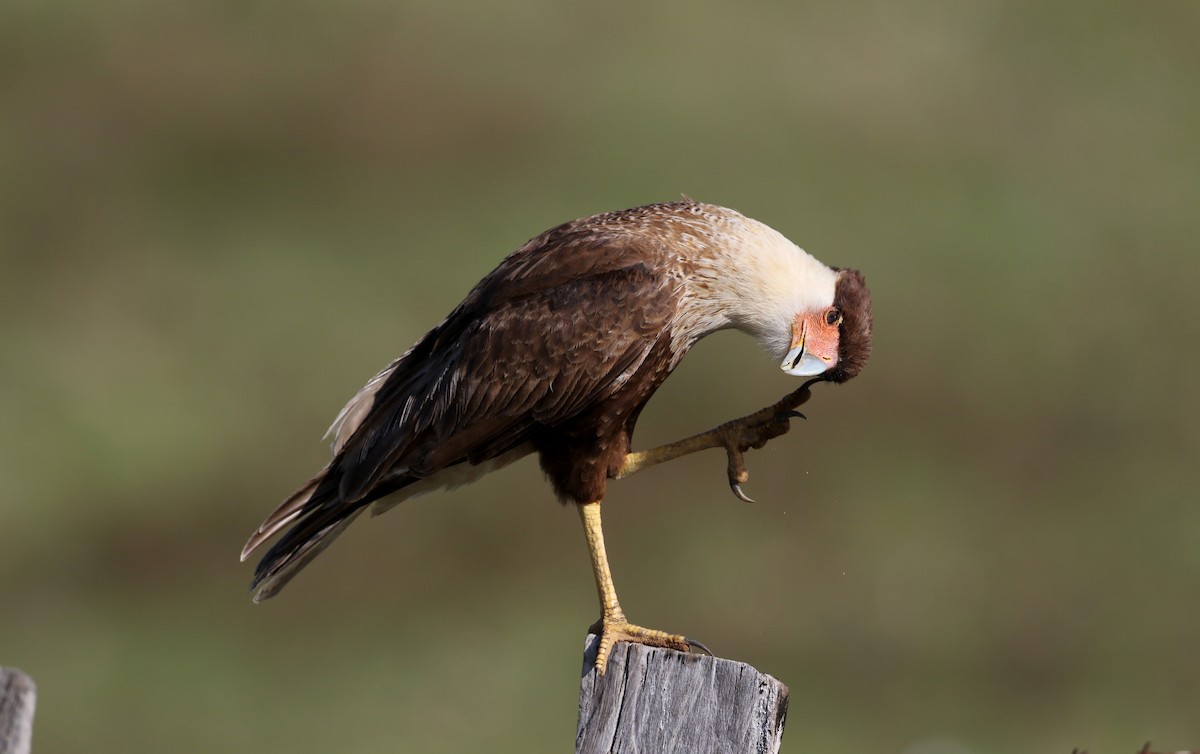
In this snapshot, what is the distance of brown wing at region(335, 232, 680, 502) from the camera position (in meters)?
5.45

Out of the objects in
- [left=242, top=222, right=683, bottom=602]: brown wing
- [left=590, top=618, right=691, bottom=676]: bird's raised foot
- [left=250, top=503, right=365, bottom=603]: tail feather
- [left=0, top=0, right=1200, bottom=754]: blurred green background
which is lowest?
[left=590, top=618, right=691, bottom=676]: bird's raised foot

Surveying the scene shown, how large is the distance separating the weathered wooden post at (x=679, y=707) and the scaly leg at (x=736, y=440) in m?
1.84

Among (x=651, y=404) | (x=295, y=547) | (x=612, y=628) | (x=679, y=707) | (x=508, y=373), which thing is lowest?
(x=679, y=707)

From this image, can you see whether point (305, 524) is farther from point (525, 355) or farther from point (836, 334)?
point (836, 334)

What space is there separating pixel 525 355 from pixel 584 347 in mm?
237

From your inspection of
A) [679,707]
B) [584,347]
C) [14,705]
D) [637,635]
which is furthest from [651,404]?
[14,705]

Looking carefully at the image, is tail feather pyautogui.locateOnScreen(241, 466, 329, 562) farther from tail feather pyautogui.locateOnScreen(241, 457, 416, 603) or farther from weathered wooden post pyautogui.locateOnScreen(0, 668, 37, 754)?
weathered wooden post pyautogui.locateOnScreen(0, 668, 37, 754)

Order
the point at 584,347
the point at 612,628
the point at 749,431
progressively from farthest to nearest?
the point at 749,431, the point at 584,347, the point at 612,628

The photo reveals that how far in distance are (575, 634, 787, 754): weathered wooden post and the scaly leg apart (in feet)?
6.05

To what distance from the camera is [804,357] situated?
558cm

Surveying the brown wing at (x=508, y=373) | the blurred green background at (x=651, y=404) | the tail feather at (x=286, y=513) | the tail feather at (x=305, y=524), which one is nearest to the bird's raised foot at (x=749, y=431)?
the brown wing at (x=508, y=373)

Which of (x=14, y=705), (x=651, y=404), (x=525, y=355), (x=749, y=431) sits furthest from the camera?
(x=651, y=404)

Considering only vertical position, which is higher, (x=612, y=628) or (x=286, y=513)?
(x=286, y=513)

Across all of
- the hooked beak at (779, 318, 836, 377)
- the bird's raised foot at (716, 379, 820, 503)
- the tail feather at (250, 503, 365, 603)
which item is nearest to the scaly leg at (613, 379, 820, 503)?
the bird's raised foot at (716, 379, 820, 503)
